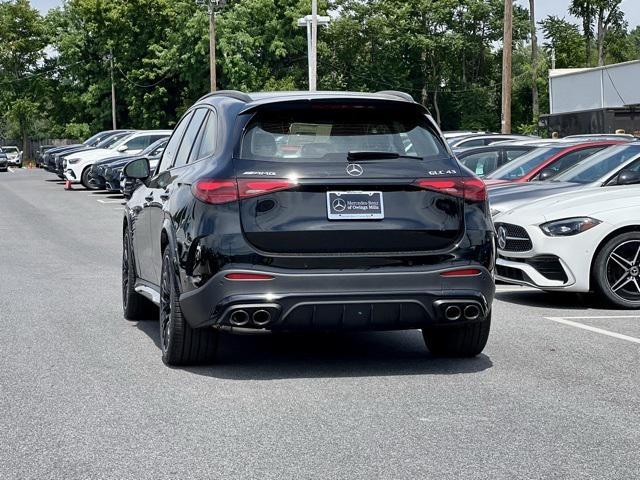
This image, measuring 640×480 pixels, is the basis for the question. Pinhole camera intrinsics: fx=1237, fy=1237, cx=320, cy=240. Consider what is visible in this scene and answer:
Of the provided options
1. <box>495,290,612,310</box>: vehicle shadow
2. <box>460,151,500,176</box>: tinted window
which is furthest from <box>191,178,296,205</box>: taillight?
<box>460,151,500,176</box>: tinted window

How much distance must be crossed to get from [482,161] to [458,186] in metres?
11.2

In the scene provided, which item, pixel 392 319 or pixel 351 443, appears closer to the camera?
pixel 351 443

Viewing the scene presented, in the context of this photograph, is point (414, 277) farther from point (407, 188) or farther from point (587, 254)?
point (587, 254)

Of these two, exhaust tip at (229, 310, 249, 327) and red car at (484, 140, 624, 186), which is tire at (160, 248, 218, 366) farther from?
red car at (484, 140, 624, 186)

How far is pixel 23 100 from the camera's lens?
311 feet

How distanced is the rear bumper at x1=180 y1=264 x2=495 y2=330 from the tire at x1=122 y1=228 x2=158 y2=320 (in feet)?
8.53

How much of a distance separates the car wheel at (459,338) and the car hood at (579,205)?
316 cm

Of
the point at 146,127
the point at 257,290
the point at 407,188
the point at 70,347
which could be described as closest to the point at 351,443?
the point at 257,290

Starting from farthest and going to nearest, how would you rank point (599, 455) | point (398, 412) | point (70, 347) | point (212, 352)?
point (70, 347) < point (212, 352) < point (398, 412) < point (599, 455)

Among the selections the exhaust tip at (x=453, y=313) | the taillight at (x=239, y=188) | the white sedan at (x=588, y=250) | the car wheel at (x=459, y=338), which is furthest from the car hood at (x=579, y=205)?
the taillight at (x=239, y=188)

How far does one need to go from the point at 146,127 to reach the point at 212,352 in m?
77.6

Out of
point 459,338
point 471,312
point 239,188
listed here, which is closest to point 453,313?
point 471,312

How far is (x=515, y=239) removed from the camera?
11.0 meters

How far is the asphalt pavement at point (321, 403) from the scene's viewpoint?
527cm
